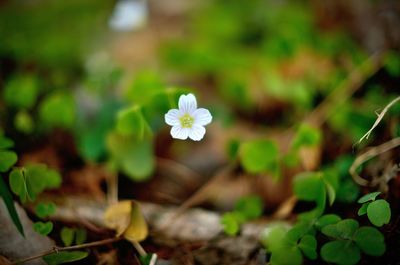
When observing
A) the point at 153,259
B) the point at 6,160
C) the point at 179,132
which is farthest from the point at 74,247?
the point at 179,132

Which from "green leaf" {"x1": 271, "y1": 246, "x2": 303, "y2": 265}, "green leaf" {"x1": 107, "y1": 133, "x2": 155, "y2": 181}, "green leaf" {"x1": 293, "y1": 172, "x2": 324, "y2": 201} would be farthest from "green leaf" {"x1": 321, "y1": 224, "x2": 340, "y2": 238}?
"green leaf" {"x1": 107, "y1": 133, "x2": 155, "y2": 181}

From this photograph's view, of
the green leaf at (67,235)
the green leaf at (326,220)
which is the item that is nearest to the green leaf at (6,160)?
the green leaf at (67,235)

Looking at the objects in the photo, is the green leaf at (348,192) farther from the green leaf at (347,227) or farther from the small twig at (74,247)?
the small twig at (74,247)

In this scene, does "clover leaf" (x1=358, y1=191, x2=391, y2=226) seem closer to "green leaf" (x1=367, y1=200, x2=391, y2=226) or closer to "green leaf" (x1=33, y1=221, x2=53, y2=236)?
"green leaf" (x1=367, y1=200, x2=391, y2=226)

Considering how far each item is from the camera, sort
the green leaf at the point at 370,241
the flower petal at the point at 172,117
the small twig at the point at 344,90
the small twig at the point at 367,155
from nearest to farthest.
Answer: the green leaf at the point at 370,241
the flower petal at the point at 172,117
the small twig at the point at 367,155
the small twig at the point at 344,90

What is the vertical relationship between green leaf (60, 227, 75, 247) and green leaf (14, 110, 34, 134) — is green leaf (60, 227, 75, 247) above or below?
below

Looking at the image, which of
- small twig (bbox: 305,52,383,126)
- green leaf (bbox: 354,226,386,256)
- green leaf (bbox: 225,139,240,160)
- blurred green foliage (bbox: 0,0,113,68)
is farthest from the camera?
blurred green foliage (bbox: 0,0,113,68)

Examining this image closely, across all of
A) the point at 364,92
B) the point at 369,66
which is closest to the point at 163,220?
the point at 364,92
